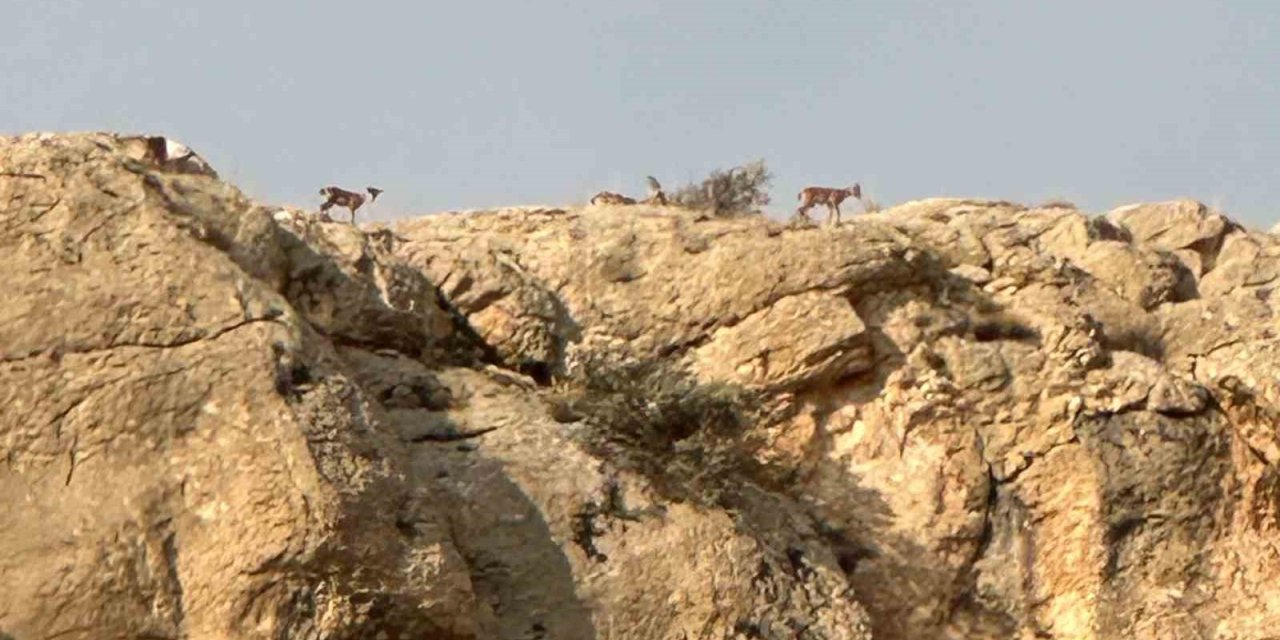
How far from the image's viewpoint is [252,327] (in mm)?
10086

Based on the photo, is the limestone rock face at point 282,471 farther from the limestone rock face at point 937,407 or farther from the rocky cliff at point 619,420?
the limestone rock face at point 937,407

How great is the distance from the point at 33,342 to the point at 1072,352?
800 centimetres

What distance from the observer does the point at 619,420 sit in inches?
473

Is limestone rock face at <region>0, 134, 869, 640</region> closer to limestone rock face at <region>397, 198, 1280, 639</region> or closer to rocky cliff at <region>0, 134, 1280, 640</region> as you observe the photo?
rocky cliff at <region>0, 134, 1280, 640</region>

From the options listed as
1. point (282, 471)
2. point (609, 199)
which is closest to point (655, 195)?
point (609, 199)

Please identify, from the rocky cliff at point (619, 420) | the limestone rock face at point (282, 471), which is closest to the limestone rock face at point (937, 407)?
the rocky cliff at point (619, 420)

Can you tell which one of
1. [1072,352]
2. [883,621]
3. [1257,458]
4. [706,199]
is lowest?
[883,621]

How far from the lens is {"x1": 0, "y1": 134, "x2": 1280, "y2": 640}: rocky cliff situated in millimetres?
9359

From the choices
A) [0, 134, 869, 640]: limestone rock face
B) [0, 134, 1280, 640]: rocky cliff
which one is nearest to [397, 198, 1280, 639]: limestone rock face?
[0, 134, 1280, 640]: rocky cliff

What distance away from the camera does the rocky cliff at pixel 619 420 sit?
9.36 meters

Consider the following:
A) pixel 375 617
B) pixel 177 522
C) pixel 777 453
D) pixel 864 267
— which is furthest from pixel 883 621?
pixel 177 522

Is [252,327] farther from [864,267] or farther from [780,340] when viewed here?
[864,267]

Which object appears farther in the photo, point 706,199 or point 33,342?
point 706,199

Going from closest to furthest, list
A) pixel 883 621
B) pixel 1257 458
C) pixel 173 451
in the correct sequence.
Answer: pixel 173 451, pixel 883 621, pixel 1257 458
